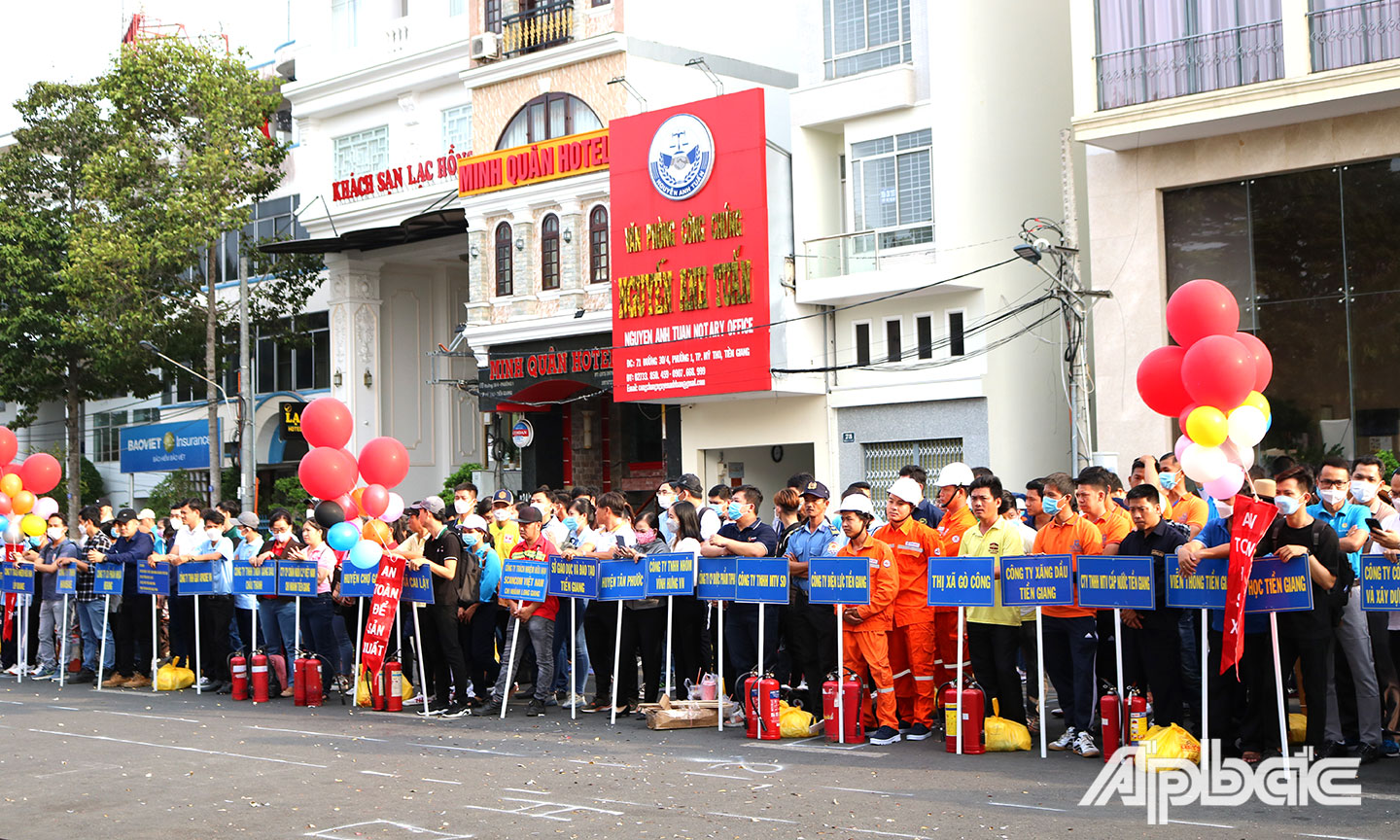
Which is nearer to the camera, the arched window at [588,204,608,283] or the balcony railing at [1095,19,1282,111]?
the balcony railing at [1095,19,1282,111]

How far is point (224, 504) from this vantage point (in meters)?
18.2

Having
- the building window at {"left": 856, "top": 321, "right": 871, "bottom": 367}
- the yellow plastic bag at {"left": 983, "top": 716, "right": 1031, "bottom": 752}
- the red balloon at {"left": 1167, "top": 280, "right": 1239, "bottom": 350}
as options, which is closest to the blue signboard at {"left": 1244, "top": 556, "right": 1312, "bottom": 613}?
the red balloon at {"left": 1167, "top": 280, "right": 1239, "bottom": 350}

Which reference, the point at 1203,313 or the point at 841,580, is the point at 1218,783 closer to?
the point at 1203,313

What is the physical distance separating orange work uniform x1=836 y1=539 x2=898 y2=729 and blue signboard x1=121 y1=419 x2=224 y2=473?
31.0 m

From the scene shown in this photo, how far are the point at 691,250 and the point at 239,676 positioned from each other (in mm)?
15086

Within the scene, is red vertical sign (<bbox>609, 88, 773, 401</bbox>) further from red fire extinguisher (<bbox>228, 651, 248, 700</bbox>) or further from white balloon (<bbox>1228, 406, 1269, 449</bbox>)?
white balloon (<bbox>1228, 406, 1269, 449</bbox>)

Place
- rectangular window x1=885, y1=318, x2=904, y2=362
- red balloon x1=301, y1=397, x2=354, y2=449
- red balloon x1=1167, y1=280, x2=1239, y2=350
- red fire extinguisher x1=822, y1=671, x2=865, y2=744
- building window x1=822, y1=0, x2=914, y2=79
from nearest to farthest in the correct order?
red balloon x1=1167, y1=280, x2=1239, y2=350
red fire extinguisher x1=822, y1=671, x2=865, y2=744
red balloon x1=301, y1=397, x2=354, y2=449
building window x1=822, y1=0, x2=914, y2=79
rectangular window x1=885, y1=318, x2=904, y2=362

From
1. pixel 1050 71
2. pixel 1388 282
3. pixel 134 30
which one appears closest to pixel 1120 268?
pixel 1388 282

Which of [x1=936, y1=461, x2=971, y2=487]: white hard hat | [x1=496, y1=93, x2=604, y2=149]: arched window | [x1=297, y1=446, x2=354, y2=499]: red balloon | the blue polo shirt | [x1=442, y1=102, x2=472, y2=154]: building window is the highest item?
[x1=442, y1=102, x2=472, y2=154]: building window

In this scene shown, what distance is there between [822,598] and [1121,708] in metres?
2.47

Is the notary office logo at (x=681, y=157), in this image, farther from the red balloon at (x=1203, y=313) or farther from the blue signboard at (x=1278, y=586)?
the blue signboard at (x=1278, y=586)

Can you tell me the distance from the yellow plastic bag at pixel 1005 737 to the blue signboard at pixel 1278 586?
2065 millimetres

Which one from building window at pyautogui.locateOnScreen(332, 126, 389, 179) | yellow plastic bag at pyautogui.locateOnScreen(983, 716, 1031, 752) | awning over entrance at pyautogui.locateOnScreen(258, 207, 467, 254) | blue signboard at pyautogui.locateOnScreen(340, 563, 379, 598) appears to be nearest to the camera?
yellow plastic bag at pyautogui.locateOnScreen(983, 716, 1031, 752)

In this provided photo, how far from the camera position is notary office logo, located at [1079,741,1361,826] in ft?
30.5
